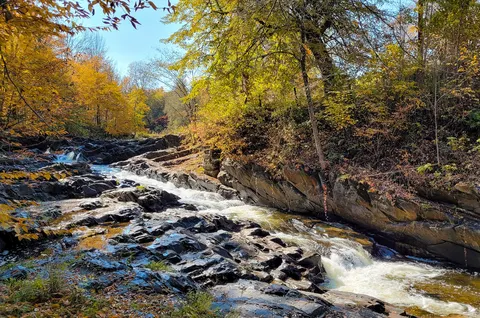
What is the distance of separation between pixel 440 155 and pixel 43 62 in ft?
36.6

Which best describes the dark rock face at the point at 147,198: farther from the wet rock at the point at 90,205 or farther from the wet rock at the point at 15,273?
the wet rock at the point at 15,273

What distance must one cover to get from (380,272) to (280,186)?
14.6ft

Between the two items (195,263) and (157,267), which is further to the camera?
(195,263)

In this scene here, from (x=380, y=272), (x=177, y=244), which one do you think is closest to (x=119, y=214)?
(x=177, y=244)

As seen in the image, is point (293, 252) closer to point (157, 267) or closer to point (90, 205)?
point (157, 267)

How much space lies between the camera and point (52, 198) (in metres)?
9.66

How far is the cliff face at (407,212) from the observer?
6852mm

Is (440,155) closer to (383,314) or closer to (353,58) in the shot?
(353,58)

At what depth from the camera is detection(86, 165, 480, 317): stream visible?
539cm

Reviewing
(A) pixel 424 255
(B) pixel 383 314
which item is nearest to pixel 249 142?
(A) pixel 424 255

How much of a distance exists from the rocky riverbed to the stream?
0.03m

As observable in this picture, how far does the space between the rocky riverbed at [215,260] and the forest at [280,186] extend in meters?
0.04

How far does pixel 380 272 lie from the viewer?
21.9 ft

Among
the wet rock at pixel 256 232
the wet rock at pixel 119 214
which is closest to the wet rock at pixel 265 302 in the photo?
the wet rock at pixel 256 232
